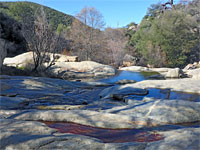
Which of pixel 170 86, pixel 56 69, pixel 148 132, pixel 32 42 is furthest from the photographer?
pixel 56 69

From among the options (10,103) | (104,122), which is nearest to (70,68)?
(10,103)

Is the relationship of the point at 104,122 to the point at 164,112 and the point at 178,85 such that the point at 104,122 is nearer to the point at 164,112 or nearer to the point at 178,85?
the point at 164,112

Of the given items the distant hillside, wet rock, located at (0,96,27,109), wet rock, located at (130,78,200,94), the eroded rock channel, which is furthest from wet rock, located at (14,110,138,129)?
the distant hillside

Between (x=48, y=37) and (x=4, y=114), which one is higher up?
(x=48, y=37)

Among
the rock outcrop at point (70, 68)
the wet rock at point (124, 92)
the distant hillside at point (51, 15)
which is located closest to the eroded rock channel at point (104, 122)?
the wet rock at point (124, 92)

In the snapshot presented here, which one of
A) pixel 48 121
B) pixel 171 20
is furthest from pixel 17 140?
pixel 171 20

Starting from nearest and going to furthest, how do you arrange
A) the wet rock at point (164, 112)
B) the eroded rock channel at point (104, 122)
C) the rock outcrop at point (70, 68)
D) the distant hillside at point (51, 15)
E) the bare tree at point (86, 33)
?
the eroded rock channel at point (104, 122), the wet rock at point (164, 112), the distant hillside at point (51, 15), the rock outcrop at point (70, 68), the bare tree at point (86, 33)

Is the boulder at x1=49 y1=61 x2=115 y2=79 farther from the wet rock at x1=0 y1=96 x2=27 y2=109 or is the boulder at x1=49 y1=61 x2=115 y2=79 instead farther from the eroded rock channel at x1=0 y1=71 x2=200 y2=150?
the wet rock at x1=0 y1=96 x2=27 y2=109

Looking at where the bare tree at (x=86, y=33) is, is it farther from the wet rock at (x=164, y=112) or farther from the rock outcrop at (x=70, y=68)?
the wet rock at (x=164, y=112)

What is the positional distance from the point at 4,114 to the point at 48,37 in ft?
20.8

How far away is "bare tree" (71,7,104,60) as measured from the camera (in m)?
18.4

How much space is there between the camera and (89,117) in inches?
108

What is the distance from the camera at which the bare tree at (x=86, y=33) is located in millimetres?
18359

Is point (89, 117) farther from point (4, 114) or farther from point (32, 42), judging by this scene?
point (32, 42)
